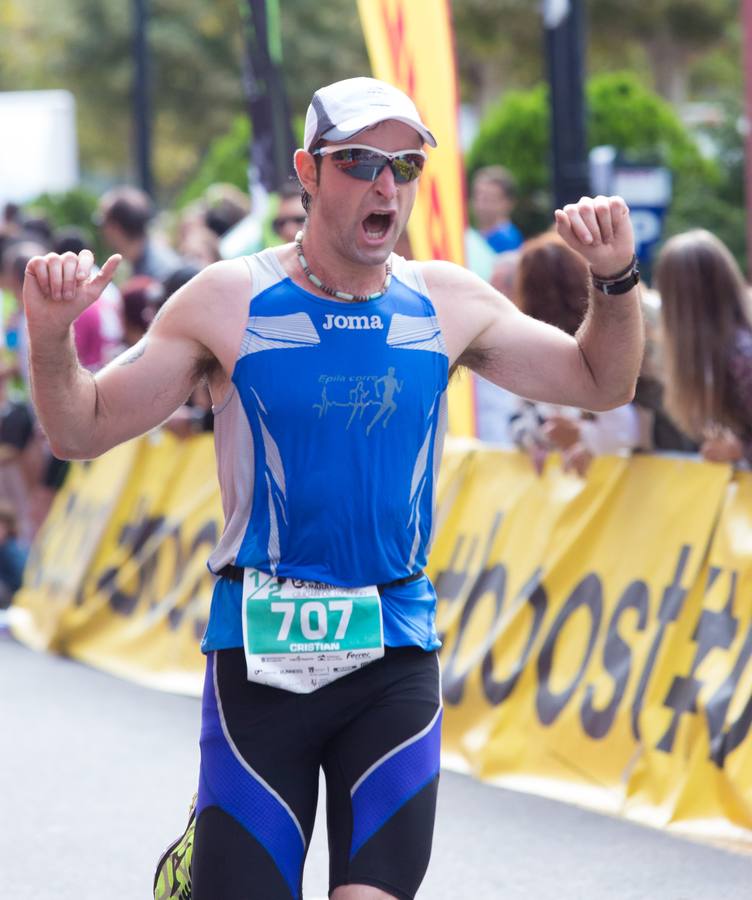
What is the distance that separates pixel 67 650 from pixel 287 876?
7.05 meters

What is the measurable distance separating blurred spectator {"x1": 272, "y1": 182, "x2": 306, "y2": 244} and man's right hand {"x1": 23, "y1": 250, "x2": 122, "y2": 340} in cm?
649

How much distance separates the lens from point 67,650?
34.3 feet

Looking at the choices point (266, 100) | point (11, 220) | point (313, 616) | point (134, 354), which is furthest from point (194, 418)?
point (11, 220)

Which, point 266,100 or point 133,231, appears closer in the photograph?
point 133,231

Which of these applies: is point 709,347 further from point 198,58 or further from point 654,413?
point 198,58

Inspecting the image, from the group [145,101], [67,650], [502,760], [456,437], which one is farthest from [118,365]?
[145,101]

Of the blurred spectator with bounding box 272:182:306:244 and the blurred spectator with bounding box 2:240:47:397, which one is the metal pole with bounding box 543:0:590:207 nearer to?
A: the blurred spectator with bounding box 272:182:306:244

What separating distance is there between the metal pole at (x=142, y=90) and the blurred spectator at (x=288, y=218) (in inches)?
488

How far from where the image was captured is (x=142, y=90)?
75.0ft

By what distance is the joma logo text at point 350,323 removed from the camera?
3.68 m

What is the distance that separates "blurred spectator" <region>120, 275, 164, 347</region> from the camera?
9.88 meters

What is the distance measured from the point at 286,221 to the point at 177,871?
6.60 m

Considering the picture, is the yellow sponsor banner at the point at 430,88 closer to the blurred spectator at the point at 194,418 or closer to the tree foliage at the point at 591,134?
the blurred spectator at the point at 194,418

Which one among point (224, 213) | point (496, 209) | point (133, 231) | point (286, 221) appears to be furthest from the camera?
point (224, 213)
